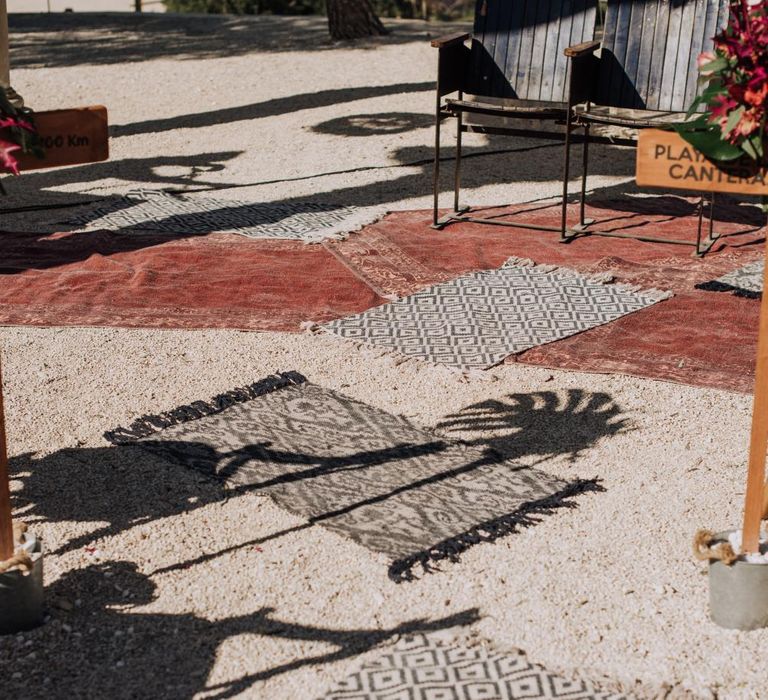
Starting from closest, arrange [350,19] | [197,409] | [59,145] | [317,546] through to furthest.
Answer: [59,145], [317,546], [197,409], [350,19]

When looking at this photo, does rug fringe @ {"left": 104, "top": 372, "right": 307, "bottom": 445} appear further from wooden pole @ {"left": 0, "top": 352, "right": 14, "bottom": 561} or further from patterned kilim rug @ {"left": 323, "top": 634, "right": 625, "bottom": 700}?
patterned kilim rug @ {"left": 323, "top": 634, "right": 625, "bottom": 700}

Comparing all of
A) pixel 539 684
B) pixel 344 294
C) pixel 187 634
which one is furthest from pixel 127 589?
pixel 344 294

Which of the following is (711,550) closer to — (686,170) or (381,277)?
(686,170)

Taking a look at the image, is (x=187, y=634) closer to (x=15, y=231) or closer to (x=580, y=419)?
(x=580, y=419)

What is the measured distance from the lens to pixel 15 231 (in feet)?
23.9

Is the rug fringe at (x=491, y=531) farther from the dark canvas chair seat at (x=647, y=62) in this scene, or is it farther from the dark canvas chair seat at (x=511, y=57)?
the dark canvas chair seat at (x=511, y=57)

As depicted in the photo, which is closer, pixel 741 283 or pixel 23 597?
pixel 23 597

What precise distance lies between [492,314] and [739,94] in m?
2.85

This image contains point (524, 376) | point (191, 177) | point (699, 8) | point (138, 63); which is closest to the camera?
point (524, 376)

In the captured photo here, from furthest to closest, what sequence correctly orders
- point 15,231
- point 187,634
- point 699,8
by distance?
point 15,231 → point 699,8 → point 187,634

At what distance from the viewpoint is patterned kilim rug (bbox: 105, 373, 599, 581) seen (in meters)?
3.77

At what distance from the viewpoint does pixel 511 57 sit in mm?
7324

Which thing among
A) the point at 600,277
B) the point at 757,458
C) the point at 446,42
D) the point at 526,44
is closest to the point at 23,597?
the point at 757,458

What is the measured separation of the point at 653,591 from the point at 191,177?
6.01 m
